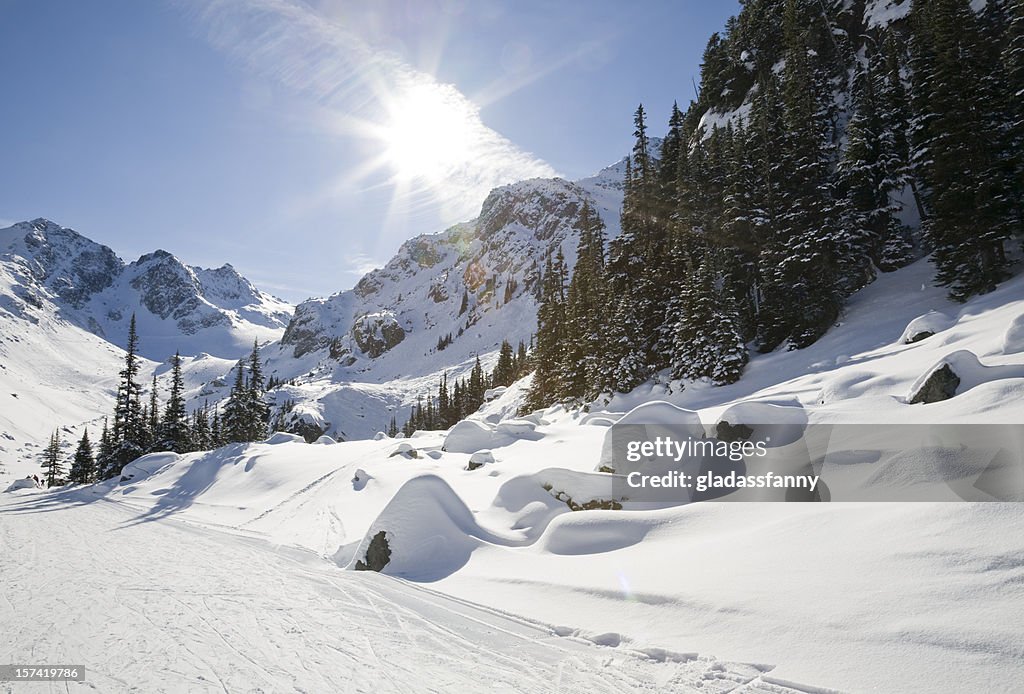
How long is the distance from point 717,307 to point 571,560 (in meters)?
22.7

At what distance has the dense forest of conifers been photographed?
22.1 m

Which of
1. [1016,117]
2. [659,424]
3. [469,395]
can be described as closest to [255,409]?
[469,395]

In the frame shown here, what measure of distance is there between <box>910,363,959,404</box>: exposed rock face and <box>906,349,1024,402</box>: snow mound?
1.9 inches

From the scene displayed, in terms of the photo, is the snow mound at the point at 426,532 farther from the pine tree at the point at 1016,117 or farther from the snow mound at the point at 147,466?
the snow mound at the point at 147,466

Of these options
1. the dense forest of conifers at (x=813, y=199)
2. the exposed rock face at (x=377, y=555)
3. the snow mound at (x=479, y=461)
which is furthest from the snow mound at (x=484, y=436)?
the dense forest of conifers at (x=813, y=199)

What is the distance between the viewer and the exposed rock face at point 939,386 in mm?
9828

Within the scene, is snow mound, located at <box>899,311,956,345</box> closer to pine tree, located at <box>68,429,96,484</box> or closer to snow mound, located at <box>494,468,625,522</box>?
snow mound, located at <box>494,468,625,522</box>

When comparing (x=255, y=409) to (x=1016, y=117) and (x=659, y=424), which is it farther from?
(x=1016, y=117)

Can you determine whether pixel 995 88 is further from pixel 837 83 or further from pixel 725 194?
pixel 837 83

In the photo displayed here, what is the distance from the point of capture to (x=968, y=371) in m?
10.0

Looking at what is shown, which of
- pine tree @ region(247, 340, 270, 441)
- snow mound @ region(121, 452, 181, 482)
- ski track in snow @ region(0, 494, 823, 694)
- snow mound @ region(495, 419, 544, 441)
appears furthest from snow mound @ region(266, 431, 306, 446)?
ski track in snow @ region(0, 494, 823, 694)

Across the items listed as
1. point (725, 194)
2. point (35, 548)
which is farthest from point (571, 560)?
point (725, 194)

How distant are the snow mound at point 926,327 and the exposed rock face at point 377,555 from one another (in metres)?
20.9

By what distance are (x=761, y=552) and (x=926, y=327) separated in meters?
17.5
